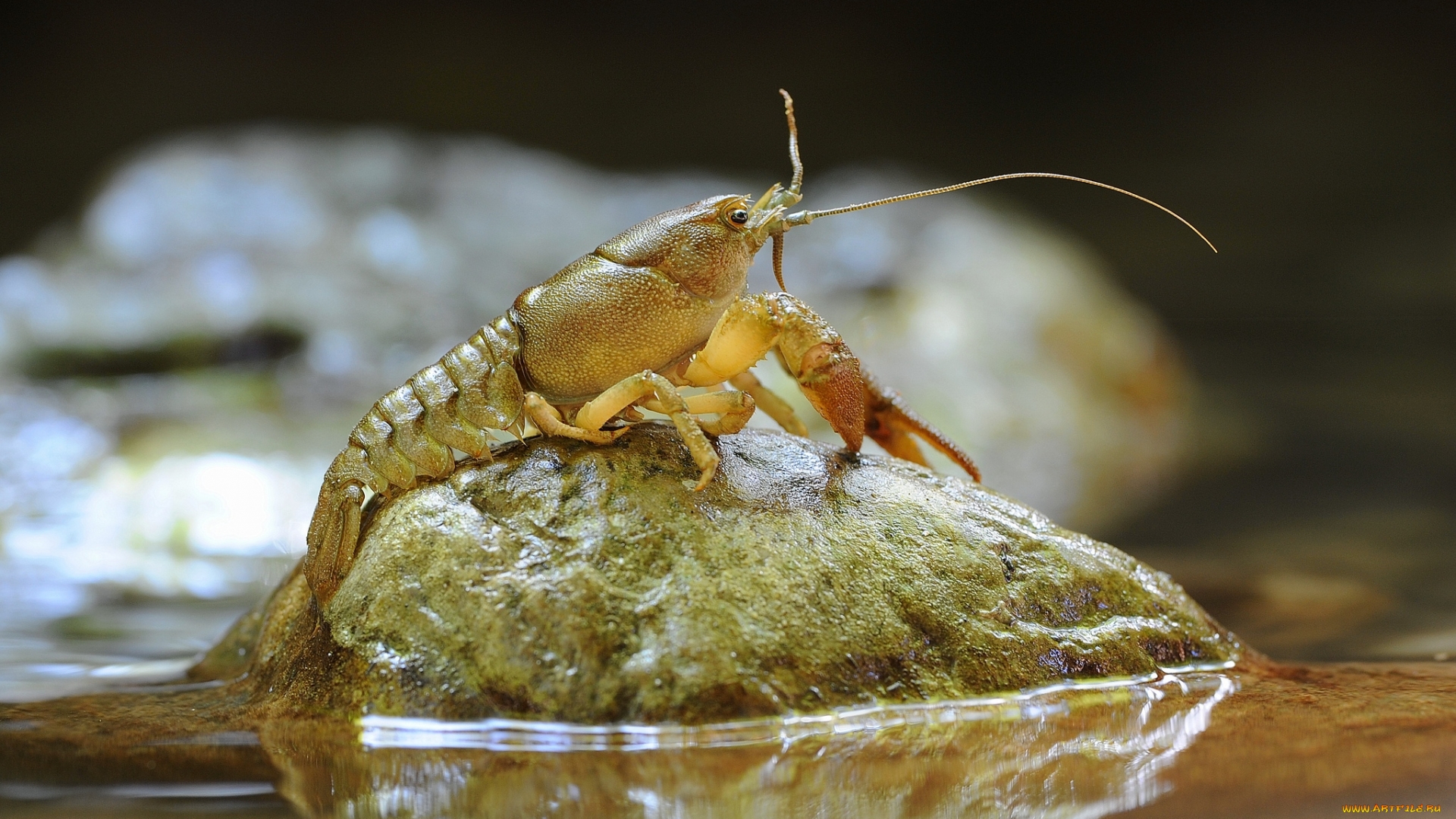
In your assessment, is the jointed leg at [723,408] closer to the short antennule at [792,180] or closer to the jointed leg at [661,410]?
the jointed leg at [661,410]

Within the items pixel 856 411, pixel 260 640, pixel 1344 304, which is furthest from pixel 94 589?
pixel 1344 304

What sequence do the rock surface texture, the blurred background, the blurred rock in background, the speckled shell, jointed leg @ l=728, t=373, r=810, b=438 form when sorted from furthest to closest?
the blurred rock in background → the blurred background → jointed leg @ l=728, t=373, r=810, b=438 → the speckled shell → the rock surface texture

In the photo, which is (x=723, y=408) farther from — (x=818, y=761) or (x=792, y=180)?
(x=818, y=761)

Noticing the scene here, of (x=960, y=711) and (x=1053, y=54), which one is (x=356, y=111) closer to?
(x=1053, y=54)

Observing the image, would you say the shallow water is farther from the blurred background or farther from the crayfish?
the blurred background

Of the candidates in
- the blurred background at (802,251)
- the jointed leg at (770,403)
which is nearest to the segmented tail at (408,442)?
the jointed leg at (770,403)

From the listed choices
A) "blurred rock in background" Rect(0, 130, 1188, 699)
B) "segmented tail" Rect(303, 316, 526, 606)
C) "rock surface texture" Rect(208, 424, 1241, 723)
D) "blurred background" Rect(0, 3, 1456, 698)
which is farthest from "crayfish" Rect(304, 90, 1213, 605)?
"blurred rock in background" Rect(0, 130, 1188, 699)
